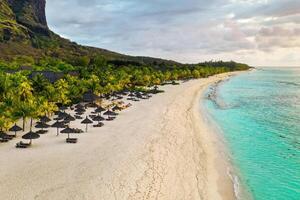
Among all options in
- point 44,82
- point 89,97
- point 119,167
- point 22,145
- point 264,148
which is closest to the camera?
point 119,167

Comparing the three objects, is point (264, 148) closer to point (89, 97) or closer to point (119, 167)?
point (119, 167)

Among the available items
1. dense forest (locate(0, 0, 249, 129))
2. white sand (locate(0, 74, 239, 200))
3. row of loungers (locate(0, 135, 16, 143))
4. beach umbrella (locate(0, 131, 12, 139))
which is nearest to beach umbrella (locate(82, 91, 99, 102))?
dense forest (locate(0, 0, 249, 129))

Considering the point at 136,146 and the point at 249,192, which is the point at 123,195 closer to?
the point at 249,192

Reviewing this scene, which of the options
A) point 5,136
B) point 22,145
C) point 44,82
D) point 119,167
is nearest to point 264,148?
point 119,167

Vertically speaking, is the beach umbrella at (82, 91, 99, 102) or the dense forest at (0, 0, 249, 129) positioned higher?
the dense forest at (0, 0, 249, 129)

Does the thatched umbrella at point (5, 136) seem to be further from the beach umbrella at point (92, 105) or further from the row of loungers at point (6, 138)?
the beach umbrella at point (92, 105)

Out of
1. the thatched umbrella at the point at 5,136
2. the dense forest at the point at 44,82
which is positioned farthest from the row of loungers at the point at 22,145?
the dense forest at the point at 44,82

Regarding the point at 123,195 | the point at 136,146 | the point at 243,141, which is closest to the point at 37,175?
the point at 123,195

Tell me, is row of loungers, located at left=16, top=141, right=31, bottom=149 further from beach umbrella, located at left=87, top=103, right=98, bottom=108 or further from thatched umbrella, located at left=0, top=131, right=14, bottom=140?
beach umbrella, located at left=87, top=103, right=98, bottom=108
